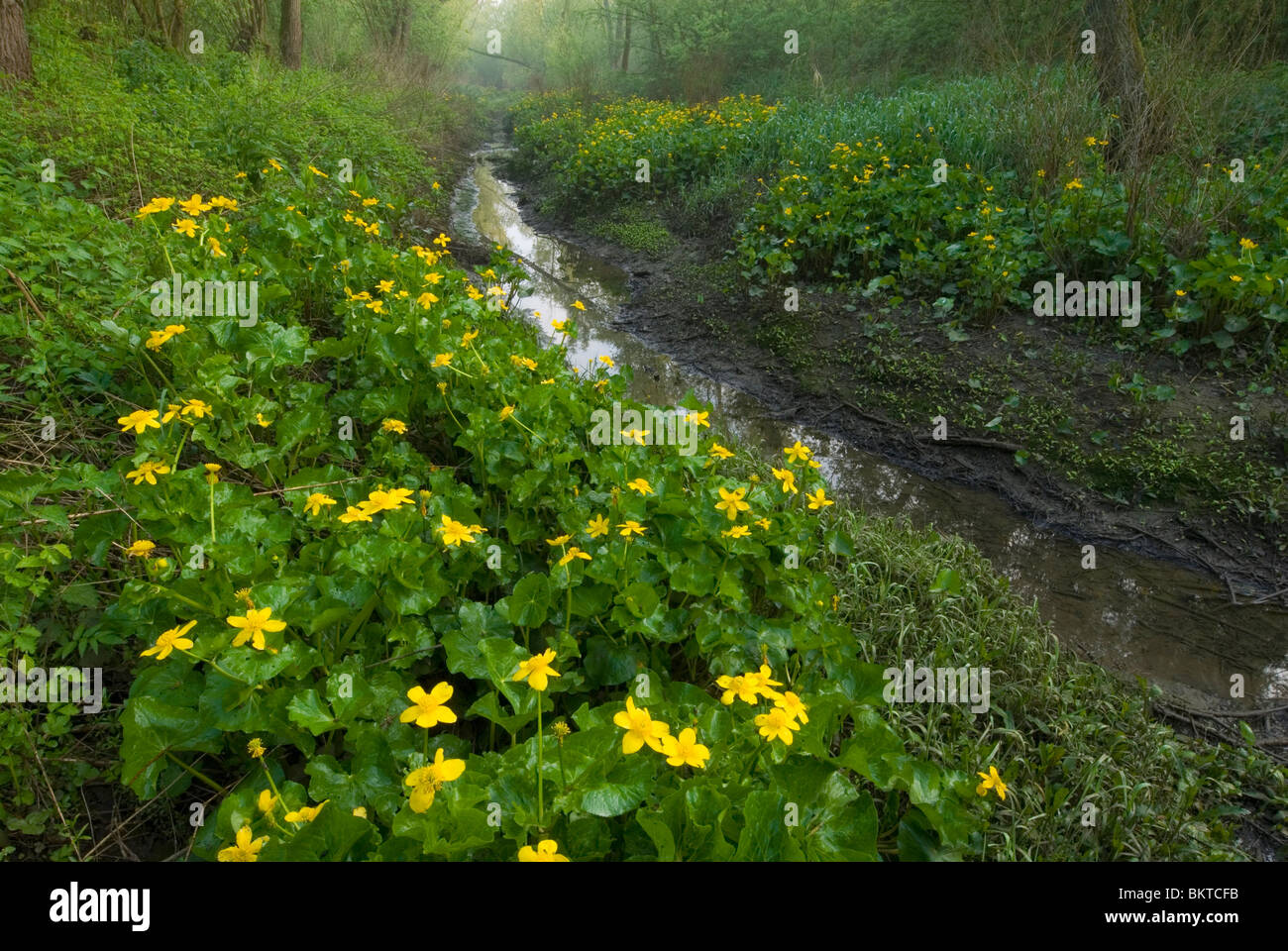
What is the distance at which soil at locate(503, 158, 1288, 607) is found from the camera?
402cm

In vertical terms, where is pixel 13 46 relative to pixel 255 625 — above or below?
above

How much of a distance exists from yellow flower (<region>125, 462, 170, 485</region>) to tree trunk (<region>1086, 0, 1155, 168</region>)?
298 inches

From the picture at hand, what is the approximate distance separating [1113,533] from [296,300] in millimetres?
5065

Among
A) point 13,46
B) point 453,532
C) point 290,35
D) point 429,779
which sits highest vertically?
point 290,35

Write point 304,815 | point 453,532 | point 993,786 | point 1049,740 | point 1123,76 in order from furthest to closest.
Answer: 1. point 1123,76
2. point 1049,740
3. point 453,532
4. point 993,786
5. point 304,815

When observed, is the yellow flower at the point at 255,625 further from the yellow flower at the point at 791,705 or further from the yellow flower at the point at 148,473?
the yellow flower at the point at 791,705

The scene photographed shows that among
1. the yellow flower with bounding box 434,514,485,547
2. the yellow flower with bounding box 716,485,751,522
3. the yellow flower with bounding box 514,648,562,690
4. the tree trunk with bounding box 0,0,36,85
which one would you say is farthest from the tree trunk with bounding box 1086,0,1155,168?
the tree trunk with bounding box 0,0,36,85

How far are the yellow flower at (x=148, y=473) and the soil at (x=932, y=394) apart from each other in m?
4.49

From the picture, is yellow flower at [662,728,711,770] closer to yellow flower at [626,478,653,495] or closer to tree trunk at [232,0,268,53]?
yellow flower at [626,478,653,495]

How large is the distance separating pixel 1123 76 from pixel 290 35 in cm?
1351

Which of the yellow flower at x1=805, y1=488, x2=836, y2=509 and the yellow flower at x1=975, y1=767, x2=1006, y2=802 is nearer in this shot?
the yellow flower at x1=975, y1=767, x2=1006, y2=802

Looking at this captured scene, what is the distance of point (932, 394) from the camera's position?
5.40m

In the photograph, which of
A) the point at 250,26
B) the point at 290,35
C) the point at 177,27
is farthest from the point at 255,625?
the point at 250,26

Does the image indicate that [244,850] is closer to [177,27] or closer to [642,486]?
[642,486]
